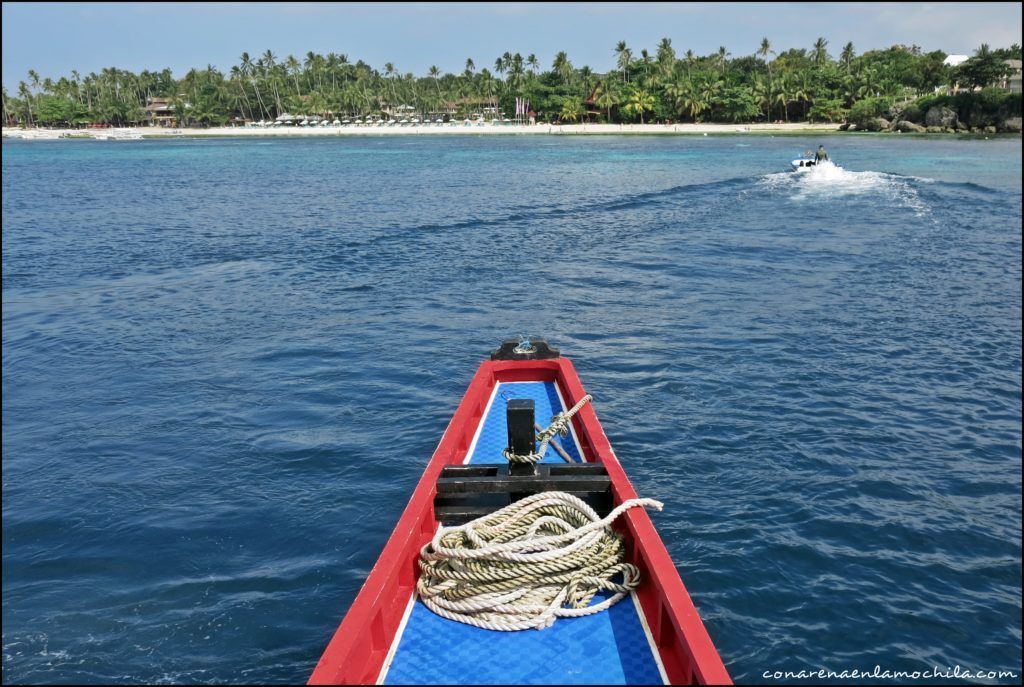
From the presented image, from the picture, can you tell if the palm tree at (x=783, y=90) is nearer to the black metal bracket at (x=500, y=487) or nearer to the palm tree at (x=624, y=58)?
the palm tree at (x=624, y=58)

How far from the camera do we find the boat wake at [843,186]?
126ft

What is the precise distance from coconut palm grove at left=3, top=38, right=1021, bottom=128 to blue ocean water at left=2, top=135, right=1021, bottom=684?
87462mm

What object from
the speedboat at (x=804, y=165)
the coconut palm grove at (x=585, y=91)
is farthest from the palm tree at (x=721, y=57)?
the speedboat at (x=804, y=165)

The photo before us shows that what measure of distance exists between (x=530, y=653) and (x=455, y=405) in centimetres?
848

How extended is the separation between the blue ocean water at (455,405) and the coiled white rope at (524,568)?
2313 millimetres

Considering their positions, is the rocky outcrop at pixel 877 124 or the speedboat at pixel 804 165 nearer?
the speedboat at pixel 804 165

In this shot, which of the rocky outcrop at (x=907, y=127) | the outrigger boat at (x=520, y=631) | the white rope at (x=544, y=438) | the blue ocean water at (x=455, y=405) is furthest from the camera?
the rocky outcrop at (x=907, y=127)

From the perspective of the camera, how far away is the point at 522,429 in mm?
6844

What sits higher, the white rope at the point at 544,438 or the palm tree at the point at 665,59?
the palm tree at the point at 665,59

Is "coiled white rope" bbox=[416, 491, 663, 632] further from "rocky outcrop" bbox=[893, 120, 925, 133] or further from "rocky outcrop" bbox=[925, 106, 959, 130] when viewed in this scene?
"rocky outcrop" bbox=[925, 106, 959, 130]

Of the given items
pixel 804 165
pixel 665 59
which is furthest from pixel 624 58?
pixel 804 165

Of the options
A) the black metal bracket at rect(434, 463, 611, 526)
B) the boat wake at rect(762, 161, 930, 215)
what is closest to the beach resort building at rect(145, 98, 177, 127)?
the boat wake at rect(762, 161, 930, 215)

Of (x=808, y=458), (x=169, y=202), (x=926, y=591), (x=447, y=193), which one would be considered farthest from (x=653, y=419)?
(x=169, y=202)

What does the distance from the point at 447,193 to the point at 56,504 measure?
3830cm
